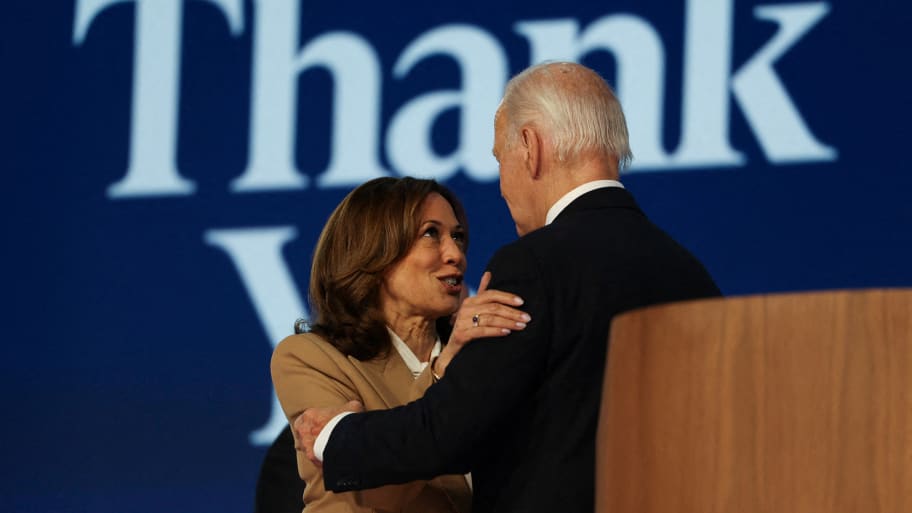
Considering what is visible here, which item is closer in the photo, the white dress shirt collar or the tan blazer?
the tan blazer

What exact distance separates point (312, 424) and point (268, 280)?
2.13m

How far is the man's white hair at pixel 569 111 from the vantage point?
2.43 m

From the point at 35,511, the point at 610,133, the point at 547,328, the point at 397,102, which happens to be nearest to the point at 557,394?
the point at 547,328

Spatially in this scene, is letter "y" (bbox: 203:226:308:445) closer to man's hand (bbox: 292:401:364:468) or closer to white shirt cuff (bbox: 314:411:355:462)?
man's hand (bbox: 292:401:364:468)

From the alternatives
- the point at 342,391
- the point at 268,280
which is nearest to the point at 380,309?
the point at 342,391

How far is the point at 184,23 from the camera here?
4.81 metres

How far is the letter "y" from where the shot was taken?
14.7 feet

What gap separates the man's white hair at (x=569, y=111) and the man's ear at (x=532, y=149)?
0.02 metres

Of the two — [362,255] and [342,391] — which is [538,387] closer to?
[342,391]

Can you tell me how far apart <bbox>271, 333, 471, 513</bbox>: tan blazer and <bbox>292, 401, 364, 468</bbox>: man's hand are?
0.50ft

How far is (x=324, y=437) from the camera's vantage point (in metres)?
2.37

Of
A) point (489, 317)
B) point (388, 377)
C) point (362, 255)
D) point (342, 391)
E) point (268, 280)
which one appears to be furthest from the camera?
point (268, 280)

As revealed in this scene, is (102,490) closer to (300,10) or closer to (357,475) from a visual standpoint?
(300,10)

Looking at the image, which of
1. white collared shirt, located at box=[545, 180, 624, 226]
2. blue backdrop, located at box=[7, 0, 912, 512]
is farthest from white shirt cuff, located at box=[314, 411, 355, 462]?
blue backdrop, located at box=[7, 0, 912, 512]
